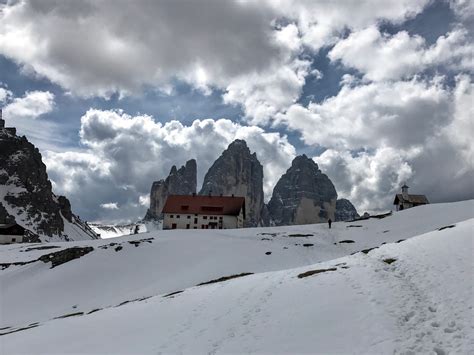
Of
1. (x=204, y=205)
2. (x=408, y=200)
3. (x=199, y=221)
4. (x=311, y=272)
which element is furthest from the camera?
(x=204, y=205)

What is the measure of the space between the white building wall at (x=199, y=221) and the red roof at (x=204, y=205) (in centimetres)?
120

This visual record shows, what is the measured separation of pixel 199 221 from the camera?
110 metres

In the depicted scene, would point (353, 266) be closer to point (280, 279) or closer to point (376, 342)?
point (280, 279)

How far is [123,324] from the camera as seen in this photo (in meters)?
19.6

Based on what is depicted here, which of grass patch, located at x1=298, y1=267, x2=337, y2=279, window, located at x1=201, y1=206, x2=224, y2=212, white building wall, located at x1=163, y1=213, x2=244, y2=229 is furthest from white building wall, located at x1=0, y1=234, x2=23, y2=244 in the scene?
grass patch, located at x1=298, y1=267, x2=337, y2=279

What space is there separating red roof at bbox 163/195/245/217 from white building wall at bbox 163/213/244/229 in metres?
1.20

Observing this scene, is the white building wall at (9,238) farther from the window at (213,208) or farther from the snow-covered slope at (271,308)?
the snow-covered slope at (271,308)

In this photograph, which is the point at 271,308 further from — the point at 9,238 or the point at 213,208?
the point at 9,238

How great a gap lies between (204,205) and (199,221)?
17.6 feet

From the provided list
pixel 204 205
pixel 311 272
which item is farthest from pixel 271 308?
pixel 204 205

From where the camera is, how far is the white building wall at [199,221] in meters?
108

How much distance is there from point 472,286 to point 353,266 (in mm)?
9016

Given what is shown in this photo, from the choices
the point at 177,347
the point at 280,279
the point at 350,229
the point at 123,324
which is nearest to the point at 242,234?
the point at 350,229

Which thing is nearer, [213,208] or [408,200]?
[408,200]
